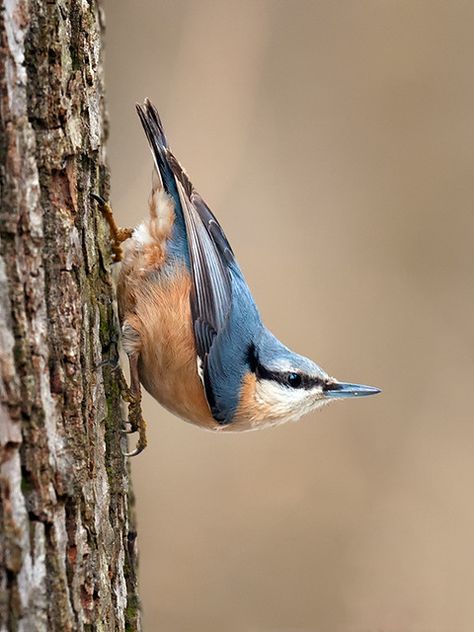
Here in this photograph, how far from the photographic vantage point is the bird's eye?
3287 mm

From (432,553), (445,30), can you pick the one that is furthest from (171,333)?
(445,30)

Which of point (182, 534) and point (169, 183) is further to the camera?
point (182, 534)

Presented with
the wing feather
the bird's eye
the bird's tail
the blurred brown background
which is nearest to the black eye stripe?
the bird's eye

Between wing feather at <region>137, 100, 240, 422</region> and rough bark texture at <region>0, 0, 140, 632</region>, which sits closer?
rough bark texture at <region>0, 0, 140, 632</region>

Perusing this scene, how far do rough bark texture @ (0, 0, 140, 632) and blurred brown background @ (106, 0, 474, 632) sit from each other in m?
2.19

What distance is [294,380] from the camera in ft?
10.8

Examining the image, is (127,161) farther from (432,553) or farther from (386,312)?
(432,553)

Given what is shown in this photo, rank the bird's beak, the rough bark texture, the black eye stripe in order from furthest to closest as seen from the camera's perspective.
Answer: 1. the bird's beak
2. the black eye stripe
3. the rough bark texture

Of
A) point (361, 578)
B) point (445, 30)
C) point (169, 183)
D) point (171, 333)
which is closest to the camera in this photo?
point (171, 333)

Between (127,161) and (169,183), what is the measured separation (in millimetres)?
1432

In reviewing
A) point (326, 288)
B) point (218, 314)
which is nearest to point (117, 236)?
point (218, 314)

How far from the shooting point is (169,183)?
10.4 feet

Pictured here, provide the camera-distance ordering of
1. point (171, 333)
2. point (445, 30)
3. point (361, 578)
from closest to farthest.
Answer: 1. point (171, 333)
2. point (361, 578)
3. point (445, 30)

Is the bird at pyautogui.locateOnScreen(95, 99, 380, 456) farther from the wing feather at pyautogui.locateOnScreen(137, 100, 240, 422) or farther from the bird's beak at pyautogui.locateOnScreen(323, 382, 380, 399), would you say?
the bird's beak at pyautogui.locateOnScreen(323, 382, 380, 399)
